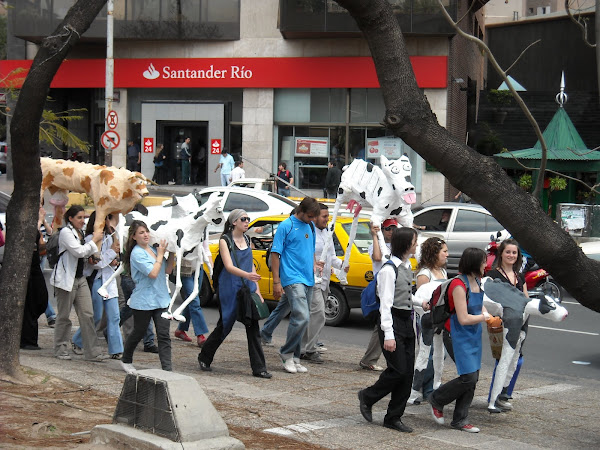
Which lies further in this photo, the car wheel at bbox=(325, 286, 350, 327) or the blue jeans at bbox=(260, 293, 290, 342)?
the car wheel at bbox=(325, 286, 350, 327)

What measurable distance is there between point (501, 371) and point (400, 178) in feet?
9.07

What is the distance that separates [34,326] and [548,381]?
5.81 m

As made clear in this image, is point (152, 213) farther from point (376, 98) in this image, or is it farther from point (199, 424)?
point (376, 98)

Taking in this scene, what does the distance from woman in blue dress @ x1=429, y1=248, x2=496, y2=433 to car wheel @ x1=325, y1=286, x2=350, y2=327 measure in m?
5.47

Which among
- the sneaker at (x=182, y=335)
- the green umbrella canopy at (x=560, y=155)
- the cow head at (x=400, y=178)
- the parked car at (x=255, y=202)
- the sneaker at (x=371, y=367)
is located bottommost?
the sneaker at (x=371, y=367)

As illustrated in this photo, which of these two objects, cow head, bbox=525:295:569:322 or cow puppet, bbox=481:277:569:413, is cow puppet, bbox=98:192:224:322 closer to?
cow puppet, bbox=481:277:569:413

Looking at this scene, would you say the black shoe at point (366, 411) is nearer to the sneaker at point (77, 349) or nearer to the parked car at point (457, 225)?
the sneaker at point (77, 349)

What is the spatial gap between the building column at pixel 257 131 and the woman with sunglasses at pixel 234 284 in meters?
22.0

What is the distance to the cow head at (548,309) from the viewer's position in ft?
24.8

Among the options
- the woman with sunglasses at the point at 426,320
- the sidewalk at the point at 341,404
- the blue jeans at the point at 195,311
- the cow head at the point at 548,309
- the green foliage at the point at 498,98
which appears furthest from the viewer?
the green foliage at the point at 498,98

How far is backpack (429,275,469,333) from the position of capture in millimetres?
7355

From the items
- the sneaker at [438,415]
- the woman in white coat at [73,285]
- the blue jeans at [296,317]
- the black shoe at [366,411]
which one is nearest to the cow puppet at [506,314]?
the sneaker at [438,415]

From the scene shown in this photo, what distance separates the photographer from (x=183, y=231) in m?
9.27

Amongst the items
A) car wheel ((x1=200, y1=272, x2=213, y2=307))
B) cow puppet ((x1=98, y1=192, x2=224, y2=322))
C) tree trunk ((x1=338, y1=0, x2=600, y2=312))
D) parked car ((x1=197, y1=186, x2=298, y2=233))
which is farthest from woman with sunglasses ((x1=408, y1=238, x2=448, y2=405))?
parked car ((x1=197, y1=186, x2=298, y2=233))
